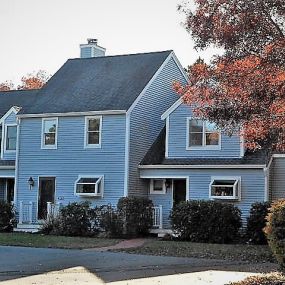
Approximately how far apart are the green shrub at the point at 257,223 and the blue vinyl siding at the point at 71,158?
6.41m

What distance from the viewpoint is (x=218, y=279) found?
533 inches

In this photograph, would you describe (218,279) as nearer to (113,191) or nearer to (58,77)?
(113,191)

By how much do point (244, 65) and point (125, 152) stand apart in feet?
47.2

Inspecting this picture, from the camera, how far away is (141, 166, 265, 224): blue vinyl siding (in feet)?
83.6

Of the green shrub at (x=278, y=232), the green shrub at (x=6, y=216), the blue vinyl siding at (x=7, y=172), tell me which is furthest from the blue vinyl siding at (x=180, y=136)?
the green shrub at (x=278, y=232)

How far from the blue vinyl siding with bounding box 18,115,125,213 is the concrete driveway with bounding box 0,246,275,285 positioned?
8.39 metres

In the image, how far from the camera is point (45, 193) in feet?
96.1

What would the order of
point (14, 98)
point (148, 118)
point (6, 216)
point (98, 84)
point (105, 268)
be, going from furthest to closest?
point (14, 98), point (98, 84), point (148, 118), point (6, 216), point (105, 268)

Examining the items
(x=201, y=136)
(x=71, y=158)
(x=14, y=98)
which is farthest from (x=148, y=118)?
(x=14, y=98)

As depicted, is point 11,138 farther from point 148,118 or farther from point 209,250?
point 209,250

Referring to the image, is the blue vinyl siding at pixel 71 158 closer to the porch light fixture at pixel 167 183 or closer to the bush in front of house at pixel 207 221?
the porch light fixture at pixel 167 183

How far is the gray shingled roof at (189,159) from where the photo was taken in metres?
25.7

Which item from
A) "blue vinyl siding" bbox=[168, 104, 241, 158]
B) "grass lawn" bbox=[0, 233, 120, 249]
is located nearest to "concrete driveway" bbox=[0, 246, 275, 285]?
→ "grass lawn" bbox=[0, 233, 120, 249]

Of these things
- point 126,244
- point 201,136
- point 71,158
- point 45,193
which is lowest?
point 126,244
